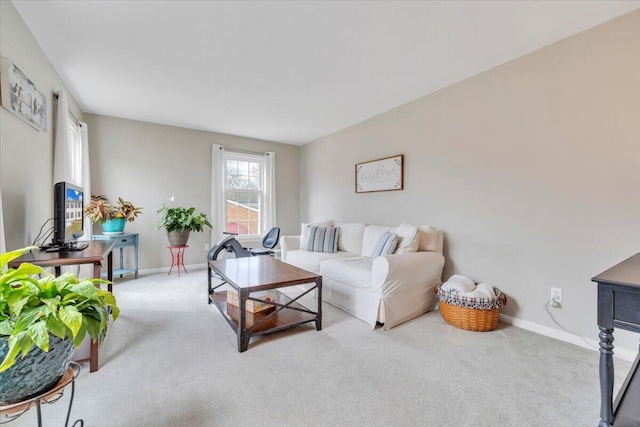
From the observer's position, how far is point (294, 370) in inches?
69.8

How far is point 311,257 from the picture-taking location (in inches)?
137

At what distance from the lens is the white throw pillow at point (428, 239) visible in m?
2.93

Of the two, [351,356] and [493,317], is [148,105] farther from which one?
[493,317]

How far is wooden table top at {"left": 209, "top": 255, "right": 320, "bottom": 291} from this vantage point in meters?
2.15

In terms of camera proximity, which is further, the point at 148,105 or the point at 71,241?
the point at 148,105

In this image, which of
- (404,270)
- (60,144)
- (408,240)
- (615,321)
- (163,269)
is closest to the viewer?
(615,321)

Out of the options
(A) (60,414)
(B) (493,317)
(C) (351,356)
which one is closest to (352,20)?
(C) (351,356)

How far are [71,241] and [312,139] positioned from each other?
12.8 feet

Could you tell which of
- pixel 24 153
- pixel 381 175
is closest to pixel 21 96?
pixel 24 153

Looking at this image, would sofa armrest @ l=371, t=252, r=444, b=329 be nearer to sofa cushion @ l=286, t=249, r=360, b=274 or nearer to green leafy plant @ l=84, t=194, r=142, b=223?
sofa cushion @ l=286, t=249, r=360, b=274

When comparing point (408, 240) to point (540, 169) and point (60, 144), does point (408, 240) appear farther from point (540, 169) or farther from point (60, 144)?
point (60, 144)

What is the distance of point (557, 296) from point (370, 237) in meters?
1.84

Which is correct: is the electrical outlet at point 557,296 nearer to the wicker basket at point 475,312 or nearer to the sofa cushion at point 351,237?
the wicker basket at point 475,312

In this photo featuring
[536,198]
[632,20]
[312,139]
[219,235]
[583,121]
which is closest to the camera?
[632,20]
